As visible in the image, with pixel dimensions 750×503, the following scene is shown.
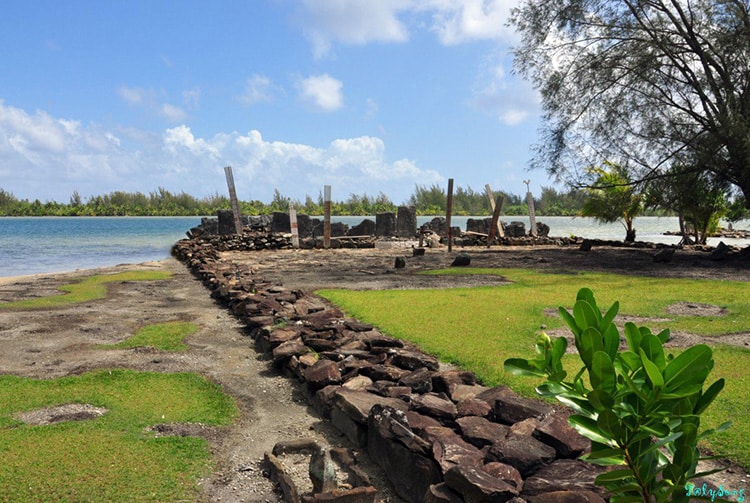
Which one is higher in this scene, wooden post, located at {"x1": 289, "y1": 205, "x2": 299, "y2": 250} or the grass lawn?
wooden post, located at {"x1": 289, "y1": 205, "x2": 299, "y2": 250}

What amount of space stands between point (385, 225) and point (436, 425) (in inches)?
1048

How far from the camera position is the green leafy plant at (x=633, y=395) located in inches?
46.3

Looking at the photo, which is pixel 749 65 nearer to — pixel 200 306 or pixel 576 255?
pixel 576 255

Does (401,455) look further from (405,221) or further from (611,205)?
(405,221)

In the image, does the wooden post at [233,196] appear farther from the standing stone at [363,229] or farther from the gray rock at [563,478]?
the gray rock at [563,478]

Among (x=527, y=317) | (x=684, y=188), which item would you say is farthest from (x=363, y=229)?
(x=527, y=317)

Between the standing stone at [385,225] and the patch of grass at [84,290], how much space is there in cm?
1548

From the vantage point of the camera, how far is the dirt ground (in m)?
3.87

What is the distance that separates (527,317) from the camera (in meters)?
7.82

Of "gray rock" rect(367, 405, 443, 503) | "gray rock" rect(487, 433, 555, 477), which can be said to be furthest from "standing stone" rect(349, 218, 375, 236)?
"gray rock" rect(487, 433, 555, 477)

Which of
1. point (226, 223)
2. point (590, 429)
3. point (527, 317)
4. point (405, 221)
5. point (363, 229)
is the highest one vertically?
point (590, 429)

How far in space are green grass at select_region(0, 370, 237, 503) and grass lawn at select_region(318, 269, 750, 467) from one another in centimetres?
241

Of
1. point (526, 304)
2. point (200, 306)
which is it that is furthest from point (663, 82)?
point (200, 306)

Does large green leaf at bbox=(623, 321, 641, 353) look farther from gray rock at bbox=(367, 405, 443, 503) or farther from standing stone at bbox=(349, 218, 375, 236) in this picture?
standing stone at bbox=(349, 218, 375, 236)
